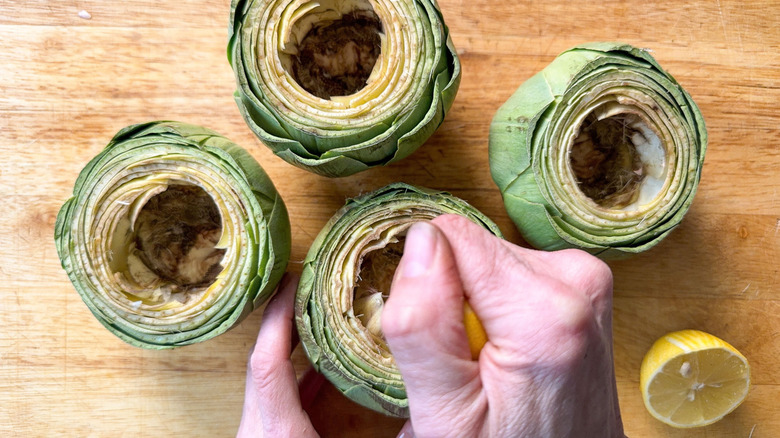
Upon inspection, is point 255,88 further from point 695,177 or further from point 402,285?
point 695,177

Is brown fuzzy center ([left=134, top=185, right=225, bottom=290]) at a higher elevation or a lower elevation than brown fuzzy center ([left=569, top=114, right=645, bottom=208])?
lower

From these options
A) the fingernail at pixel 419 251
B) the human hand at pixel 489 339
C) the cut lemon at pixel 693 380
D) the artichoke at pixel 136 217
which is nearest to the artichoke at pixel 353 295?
the artichoke at pixel 136 217

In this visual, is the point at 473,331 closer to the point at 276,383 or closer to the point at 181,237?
the point at 276,383

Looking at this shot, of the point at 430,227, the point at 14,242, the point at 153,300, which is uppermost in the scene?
the point at 430,227

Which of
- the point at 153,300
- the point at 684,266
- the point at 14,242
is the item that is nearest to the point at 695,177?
the point at 684,266

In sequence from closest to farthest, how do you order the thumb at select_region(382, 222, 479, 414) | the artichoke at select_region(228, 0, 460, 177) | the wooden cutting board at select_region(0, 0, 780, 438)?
the thumb at select_region(382, 222, 479, 414) < the artichoke at select_region(228, 0, 460, 177) < the wooden cutting board at select_region(0, 0, 780, 438)

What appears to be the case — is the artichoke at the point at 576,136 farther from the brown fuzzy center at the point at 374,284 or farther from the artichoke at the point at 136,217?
the artichoke at the point at 136,217

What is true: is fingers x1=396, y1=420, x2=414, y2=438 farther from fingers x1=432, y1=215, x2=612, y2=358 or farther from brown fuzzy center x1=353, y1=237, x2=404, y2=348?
fingers x1=432, y1=215, x2=612, y2=358

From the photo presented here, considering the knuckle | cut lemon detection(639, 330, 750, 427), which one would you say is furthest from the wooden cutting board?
the knuckle
